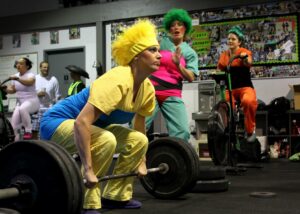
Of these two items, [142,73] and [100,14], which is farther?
[100,14]

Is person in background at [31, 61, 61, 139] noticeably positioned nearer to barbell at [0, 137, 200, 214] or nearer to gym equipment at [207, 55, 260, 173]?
gym equipment at [207, 55, 260, 173]

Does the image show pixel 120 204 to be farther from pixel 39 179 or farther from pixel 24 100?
pixel 24 100

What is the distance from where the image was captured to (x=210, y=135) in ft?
12.4

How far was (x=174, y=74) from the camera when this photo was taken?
3.12m

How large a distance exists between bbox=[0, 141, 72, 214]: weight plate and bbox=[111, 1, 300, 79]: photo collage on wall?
5.15 m

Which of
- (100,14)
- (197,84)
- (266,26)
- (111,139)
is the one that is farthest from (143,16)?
(111,139)

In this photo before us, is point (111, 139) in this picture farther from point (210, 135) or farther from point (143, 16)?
point (143, 16)

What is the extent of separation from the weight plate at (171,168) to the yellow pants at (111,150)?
12.2 inches

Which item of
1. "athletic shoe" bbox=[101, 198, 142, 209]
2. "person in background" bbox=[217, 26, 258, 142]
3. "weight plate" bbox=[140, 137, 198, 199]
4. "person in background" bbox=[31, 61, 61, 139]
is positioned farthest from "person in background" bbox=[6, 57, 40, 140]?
"athletic shoe" bbox=[101, 198, 142, 209]

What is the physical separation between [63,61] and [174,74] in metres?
5.43

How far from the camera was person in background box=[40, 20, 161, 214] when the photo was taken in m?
1.84

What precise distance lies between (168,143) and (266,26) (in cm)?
460

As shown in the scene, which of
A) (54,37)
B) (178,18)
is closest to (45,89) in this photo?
(54,37)

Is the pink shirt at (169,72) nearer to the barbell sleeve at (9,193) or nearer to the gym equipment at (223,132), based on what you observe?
the gym equipment at (223,132)
